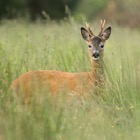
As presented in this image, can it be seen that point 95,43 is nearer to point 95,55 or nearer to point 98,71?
point 95,55

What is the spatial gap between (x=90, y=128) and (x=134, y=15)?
22.8 meters

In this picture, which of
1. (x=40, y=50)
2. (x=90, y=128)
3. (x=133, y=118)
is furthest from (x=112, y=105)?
(x=40, y=50)

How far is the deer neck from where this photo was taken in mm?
8045

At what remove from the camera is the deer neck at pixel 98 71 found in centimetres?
804

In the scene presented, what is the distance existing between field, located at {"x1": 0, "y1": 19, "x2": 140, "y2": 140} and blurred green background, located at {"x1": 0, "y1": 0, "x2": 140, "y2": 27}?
11934mm

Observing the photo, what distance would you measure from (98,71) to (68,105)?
1415 millimetres

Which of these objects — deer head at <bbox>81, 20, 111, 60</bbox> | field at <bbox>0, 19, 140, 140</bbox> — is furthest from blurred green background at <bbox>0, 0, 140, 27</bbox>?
deer head at <bbox>81, 20, 111, 60</bbox>

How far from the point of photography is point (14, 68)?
8391 mm

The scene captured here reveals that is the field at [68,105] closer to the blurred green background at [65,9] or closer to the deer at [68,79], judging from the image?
the deer at [68,79]

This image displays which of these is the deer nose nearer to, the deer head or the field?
the deer head

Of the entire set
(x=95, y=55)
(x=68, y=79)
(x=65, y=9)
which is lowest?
(x=68, y=79)

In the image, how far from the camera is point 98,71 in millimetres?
8352

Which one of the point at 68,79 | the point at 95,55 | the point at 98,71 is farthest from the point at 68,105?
the point at 95,55

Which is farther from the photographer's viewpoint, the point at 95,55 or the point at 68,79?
the point at 95,55
